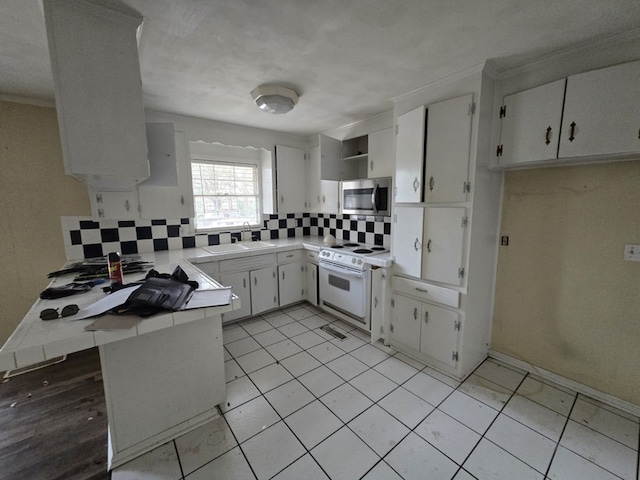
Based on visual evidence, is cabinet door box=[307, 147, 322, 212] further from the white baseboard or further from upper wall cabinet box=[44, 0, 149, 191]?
the white baseboard

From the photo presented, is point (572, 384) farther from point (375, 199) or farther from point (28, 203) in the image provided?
point (28, 203)

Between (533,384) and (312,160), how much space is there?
3.35 meters

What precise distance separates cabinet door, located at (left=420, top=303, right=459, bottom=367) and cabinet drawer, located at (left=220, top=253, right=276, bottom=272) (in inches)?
72.1

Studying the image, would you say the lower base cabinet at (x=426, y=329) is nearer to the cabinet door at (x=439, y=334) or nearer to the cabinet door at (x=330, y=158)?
the cabinet door at (x=439, y=334)

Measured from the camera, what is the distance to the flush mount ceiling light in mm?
2076

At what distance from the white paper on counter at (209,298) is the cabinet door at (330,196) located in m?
2.08

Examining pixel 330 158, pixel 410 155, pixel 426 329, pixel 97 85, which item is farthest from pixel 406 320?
pixel 97 85

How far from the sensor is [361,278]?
2674mm

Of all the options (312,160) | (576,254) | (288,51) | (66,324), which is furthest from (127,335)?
(312,160)

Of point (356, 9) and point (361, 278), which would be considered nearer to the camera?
point (356, 9)

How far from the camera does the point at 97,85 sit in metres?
1.34

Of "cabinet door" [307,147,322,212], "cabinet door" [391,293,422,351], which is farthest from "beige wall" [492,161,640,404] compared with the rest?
"cabinet door" [307,147,322,212]

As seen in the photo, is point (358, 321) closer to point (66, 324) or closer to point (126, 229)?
point (66, 324)

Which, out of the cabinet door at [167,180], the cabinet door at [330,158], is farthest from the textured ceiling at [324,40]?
the cabinet door at [330,158]
